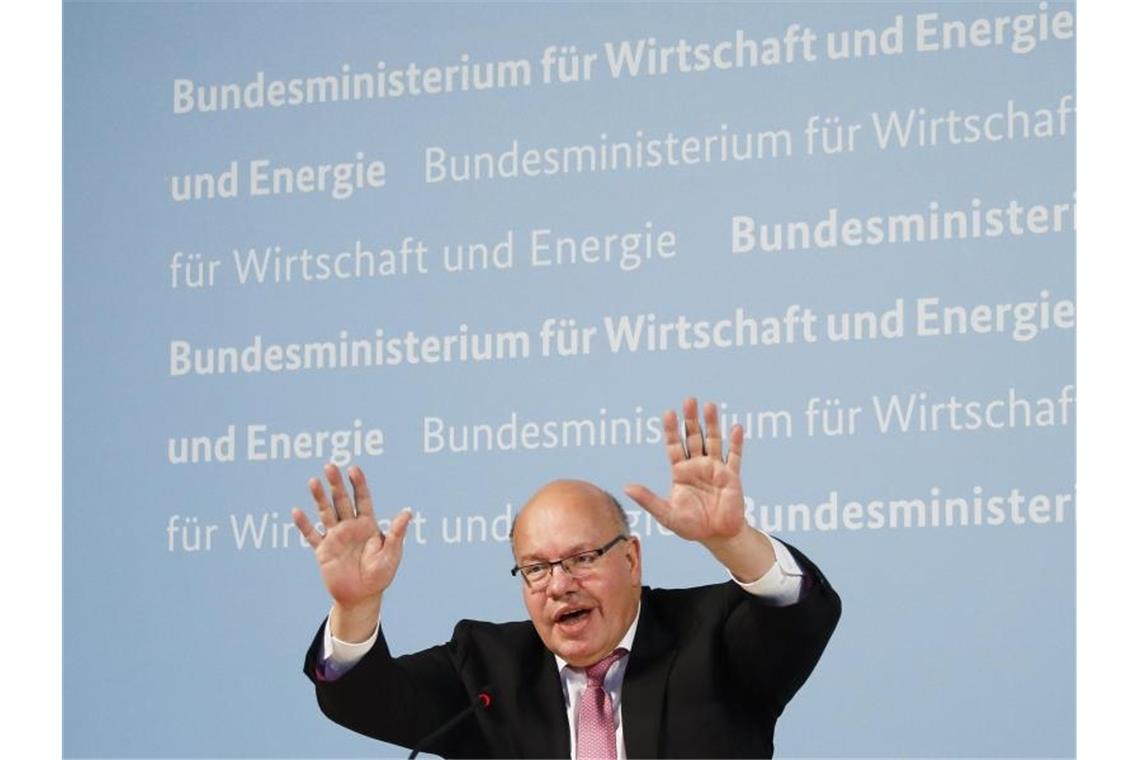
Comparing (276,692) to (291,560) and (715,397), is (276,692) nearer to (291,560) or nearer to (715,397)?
(291,560)

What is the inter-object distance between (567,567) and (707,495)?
0.37 meters

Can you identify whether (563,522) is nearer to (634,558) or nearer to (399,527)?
(634,558)

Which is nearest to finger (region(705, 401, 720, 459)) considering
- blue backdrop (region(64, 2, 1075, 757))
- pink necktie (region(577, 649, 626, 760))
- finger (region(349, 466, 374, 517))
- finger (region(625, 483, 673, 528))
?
finger (region(625, 483, 673, 528))

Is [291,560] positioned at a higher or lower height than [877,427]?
lower

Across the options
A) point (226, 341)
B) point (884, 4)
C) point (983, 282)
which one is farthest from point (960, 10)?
point (226, 341)

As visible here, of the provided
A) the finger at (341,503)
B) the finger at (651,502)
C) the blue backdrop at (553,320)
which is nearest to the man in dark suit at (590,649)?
the finger at (341,503)

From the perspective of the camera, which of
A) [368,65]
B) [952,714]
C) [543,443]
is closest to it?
[952,714]

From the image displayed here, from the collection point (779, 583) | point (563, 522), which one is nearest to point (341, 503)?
point (563, 522)

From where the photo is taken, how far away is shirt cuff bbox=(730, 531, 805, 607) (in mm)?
3531

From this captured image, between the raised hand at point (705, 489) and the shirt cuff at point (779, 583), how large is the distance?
0.15 meters

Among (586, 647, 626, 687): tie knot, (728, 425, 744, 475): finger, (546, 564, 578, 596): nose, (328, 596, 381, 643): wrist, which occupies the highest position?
(728, 425, 744, 475): finger

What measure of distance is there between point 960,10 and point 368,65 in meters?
1.63

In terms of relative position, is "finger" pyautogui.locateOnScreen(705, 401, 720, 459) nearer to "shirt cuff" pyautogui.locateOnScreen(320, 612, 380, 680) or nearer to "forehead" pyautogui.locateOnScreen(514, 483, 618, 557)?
"forehead" pyautogui.locateOnScreen(514, 483, 618, 557)

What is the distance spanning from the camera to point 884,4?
4.81 m
